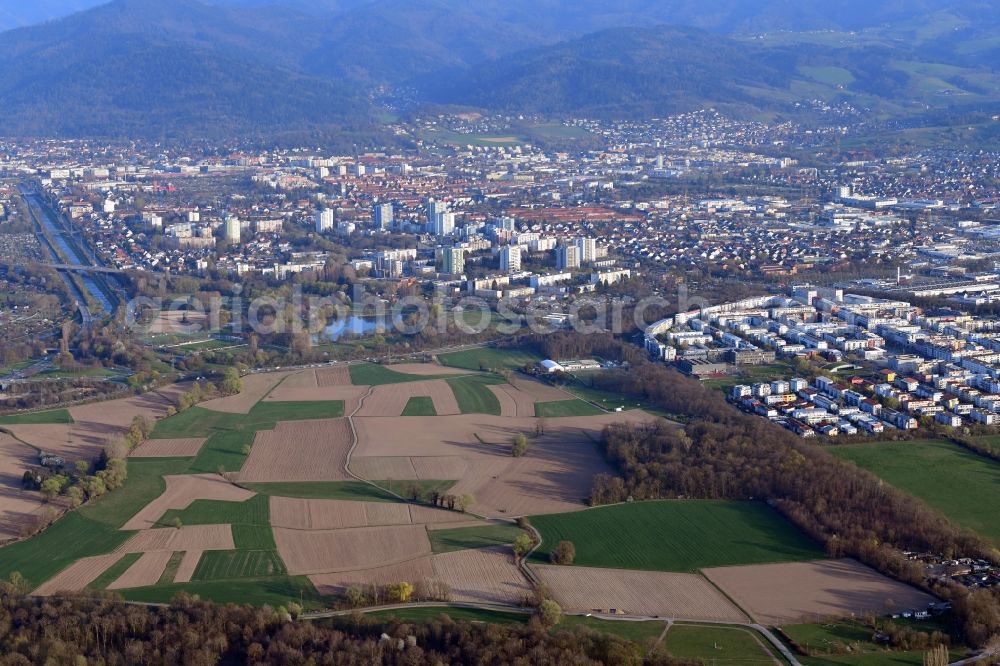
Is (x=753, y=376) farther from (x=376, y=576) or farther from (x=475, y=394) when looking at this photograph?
(x=376, y=576)

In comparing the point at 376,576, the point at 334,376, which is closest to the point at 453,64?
the point at 334,376

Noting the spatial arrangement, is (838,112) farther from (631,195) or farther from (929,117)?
(631,195)

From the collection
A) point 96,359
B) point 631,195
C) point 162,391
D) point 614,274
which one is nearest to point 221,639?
point 162,391

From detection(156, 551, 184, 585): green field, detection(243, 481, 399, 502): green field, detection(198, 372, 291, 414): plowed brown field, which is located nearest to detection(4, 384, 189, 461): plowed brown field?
detection(198, 372, 291, 414): plowed brown field

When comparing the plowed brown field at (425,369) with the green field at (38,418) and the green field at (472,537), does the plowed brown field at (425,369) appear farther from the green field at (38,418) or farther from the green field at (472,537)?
the green field at (472,537)

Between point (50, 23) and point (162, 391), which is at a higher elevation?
point (50, 23)

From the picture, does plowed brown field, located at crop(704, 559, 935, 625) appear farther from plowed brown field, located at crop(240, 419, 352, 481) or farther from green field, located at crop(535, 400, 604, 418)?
green field, located at crop(535, 400, 604, 418)

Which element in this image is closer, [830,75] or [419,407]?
[419,407]
